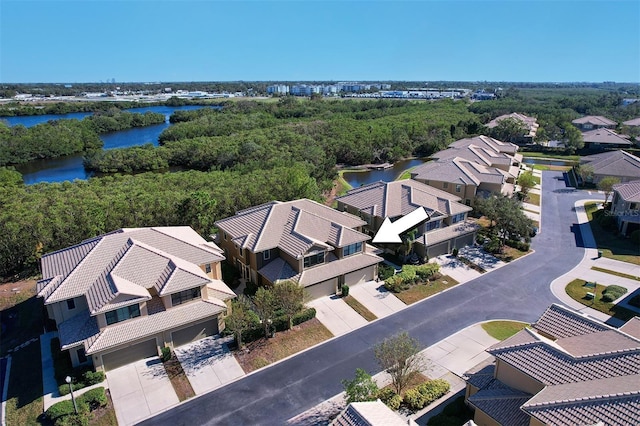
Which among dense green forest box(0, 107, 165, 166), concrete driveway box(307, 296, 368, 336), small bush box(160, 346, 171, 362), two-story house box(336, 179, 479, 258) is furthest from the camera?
dense green forest box(0, 107, 165, 166)

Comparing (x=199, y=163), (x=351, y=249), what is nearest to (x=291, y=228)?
(x=351, y=249)

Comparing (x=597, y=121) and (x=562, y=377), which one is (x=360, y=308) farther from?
(x=597, y=121)

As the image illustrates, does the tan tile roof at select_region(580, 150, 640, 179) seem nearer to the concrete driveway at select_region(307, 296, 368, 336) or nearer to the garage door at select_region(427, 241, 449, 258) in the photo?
the garage door at select_region(427, 241, 449, 258)

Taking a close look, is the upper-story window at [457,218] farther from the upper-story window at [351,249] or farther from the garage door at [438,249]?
the upper-story window at [351,249]

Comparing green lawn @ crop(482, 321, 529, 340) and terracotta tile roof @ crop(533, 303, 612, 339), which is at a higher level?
terracotta tile roof @ crop(533, 303, 612, 339)

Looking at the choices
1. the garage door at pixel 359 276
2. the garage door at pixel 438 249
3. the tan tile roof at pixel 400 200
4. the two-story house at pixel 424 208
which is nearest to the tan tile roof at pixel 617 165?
the tan tile roof at pixel 400 200

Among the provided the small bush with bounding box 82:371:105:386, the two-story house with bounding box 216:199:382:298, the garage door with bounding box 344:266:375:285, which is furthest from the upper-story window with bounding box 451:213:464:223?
the small bush with bounding box 82:371:105:386
